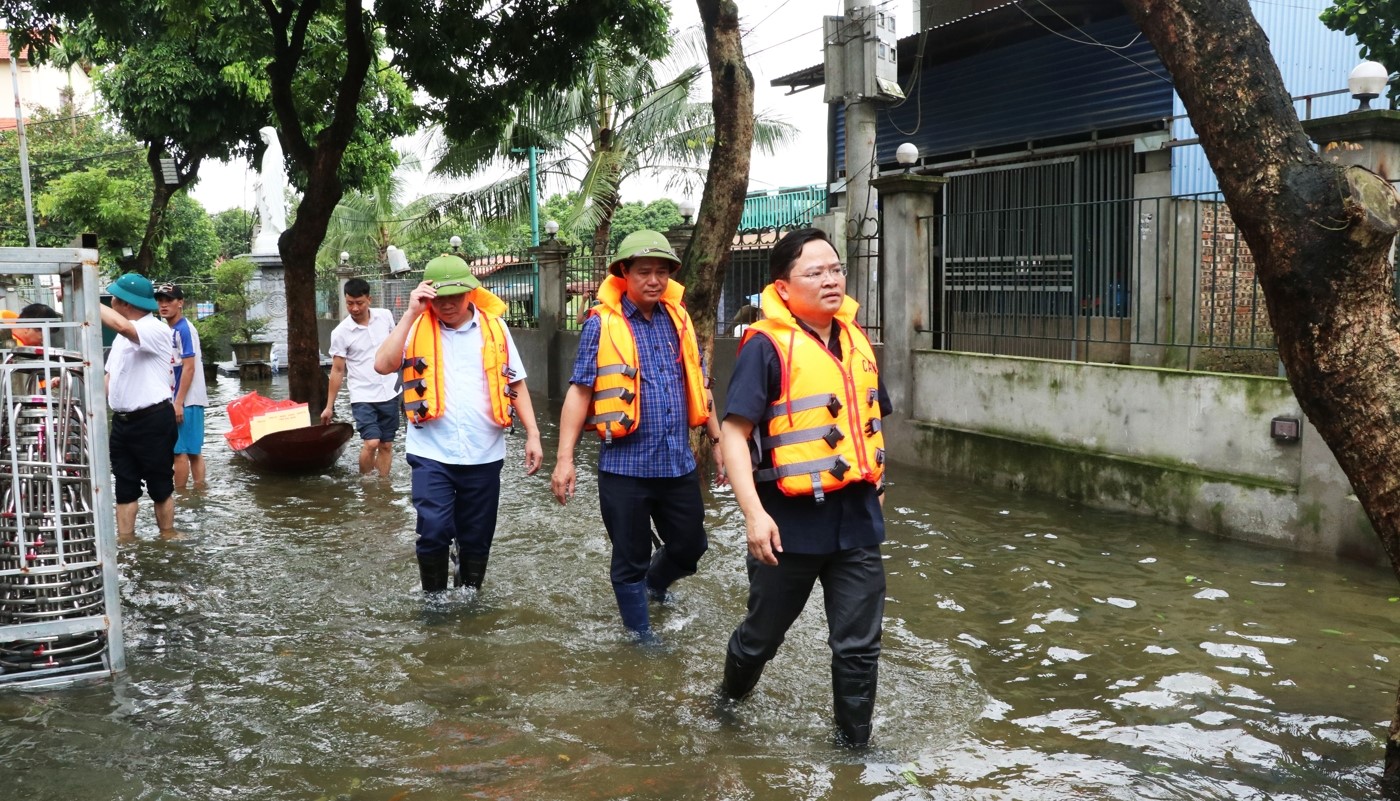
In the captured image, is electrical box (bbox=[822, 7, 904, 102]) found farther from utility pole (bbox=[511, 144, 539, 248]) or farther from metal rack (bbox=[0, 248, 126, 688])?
utility pole (bbox=[511, 144, 539, 248])

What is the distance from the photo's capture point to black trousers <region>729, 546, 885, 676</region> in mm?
4125

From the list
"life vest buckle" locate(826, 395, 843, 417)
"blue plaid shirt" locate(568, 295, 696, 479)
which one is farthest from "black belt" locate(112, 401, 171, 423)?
"life vest buckle" locate(826, 395, 843, 417)

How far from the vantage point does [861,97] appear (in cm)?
1234

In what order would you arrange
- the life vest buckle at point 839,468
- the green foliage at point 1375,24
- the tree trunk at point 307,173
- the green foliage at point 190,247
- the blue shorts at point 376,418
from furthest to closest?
the green foliage at point 190,247
the tree trunk at point 307,173
the blue shorts at point 376,418
the green foliage at point 1375,24
the life vest buckle at point 839,468

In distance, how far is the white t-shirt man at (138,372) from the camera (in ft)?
24.9

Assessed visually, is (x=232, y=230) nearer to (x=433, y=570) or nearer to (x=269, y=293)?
(x=269, y=293)

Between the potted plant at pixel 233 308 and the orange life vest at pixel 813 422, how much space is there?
2478cm

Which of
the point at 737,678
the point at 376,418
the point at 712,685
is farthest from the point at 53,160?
the point at 737,678

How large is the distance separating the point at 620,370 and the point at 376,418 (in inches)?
221

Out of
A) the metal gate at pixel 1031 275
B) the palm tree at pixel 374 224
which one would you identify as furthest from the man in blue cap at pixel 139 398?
the palm tree at pixel 374 224

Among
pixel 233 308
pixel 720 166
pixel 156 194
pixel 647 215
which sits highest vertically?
pixel 647 215

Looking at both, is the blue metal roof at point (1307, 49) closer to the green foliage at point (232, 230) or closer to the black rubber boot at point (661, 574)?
the black rubber boot at point (661, 574)

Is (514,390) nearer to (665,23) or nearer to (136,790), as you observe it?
(136,790)

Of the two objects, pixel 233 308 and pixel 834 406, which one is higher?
pixel 233 308
